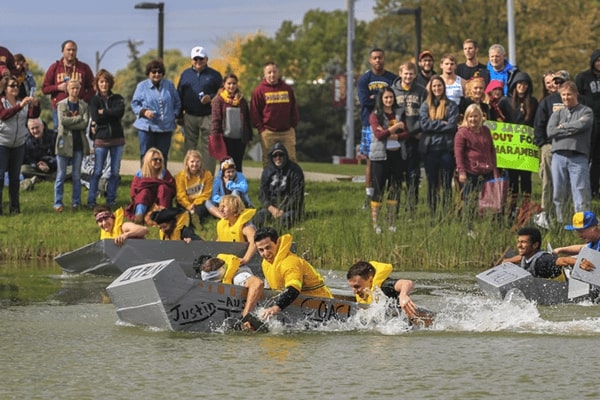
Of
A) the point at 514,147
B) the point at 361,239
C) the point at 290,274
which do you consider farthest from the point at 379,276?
the point at 514,147

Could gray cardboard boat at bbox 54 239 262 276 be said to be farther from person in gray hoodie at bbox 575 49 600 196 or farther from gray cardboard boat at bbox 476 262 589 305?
person in gray hoodie at bbox 575 49 600 196

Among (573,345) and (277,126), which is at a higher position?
(277,126)

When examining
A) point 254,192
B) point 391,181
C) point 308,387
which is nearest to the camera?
point 308,387

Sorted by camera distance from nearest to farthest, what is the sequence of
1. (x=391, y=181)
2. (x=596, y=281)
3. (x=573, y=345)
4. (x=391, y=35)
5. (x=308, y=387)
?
(x=308, y=387) → (x=573, y=345) → (x=596, y=281) → (x=391, y=181) → (x=391, y=35)

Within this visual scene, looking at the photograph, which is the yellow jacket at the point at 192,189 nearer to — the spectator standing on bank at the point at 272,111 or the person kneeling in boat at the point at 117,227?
the person kneeling in boat at the point at 117,227

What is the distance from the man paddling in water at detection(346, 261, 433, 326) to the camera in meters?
15.5

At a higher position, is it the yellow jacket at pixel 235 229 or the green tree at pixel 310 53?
the green tree at pixel 310 53

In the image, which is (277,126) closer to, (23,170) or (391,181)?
(391,181)

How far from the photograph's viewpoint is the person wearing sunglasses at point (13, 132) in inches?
977

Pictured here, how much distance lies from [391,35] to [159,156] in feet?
217

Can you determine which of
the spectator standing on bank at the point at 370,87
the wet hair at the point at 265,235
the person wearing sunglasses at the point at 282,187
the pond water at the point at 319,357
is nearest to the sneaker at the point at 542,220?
the spectator standing on bank at the point at 370,87

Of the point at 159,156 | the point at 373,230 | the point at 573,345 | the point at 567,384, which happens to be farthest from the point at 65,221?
the point at 567,384

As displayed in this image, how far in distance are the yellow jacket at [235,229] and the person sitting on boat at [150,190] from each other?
2.13 meters

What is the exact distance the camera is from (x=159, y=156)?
22.4 m
